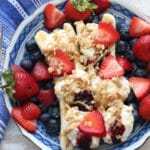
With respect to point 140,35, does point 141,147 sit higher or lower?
lower

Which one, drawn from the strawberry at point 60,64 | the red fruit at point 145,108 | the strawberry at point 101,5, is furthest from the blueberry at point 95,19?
the red fruit at point 145,108

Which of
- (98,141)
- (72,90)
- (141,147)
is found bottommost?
(141,147)

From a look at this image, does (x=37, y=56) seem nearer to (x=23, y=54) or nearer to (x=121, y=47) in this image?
(x=23, y=54)

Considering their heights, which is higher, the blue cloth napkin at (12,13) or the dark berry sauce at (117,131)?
the blue cloth napkin at (12,13)

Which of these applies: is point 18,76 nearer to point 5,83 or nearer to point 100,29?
point 5,83

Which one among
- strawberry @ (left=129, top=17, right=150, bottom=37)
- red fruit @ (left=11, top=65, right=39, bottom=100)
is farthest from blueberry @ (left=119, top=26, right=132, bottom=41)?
red fruit @ (left=11, top=65, right=39, bottom=100)

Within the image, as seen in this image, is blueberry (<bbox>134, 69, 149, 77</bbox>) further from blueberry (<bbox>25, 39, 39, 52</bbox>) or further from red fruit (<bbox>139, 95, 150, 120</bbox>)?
blueberry (<bbox>25, 39, 39, 52</bbox>)

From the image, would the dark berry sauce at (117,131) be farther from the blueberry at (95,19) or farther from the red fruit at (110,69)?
the blueberry at (95,19)

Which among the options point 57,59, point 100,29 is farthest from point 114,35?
point 57,59
